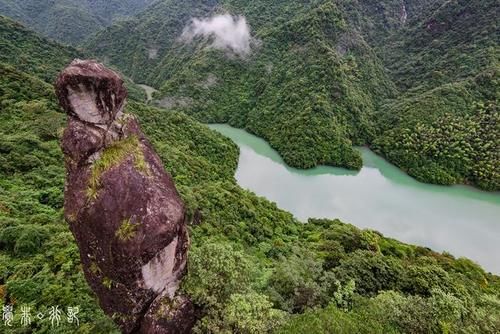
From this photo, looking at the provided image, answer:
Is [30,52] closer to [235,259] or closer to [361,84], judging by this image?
[361,84]

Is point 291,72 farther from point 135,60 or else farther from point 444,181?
point 135,60

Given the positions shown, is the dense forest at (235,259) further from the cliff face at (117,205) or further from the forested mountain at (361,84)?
the forested mountain at (361,84)

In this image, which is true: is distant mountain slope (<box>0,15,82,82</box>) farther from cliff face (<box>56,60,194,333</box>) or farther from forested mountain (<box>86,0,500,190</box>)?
cliff face (<box>56,60,194,333</box>)

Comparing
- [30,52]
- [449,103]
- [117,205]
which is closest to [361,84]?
[449,103]

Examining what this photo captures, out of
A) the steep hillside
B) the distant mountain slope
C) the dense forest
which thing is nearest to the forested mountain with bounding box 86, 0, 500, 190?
the steep hillside

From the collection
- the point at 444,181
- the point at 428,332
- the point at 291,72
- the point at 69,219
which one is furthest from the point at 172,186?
the point at 291,72
